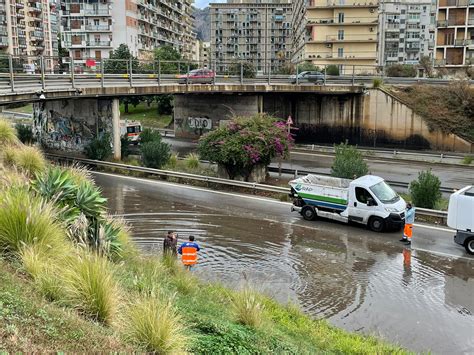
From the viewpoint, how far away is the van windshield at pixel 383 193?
60.0 ft

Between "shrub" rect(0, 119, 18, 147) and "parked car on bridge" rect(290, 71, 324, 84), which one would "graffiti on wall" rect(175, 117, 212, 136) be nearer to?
"parked car on bridge" rect(290, 71, 324, 84)

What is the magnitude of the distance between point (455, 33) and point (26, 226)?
77.6 meters

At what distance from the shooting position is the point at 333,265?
1459 cm

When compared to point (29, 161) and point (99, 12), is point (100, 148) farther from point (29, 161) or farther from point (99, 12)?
point (99, 12)

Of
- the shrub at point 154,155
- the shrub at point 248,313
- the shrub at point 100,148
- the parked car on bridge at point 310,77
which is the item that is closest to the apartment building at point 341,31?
the parked car on bridge at point 310,77

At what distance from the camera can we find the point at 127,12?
93.8 meters

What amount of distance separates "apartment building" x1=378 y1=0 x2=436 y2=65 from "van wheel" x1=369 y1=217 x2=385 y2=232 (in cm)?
11515

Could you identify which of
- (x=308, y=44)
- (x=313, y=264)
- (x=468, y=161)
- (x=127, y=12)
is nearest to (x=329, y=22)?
(x=308, y=44)

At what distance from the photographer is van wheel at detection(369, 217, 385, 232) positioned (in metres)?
18.0

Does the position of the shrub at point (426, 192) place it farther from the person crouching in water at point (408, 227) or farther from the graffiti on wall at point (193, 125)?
the graffiti on wall at point (193, 125)

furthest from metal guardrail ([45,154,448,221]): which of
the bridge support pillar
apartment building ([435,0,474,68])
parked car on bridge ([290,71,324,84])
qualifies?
apartment building ([435,0,474,68])

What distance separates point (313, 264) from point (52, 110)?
25.7 metres

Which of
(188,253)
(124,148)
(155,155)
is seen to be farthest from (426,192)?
(124,148)

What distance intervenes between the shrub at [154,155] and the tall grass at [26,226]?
69.3 feet
